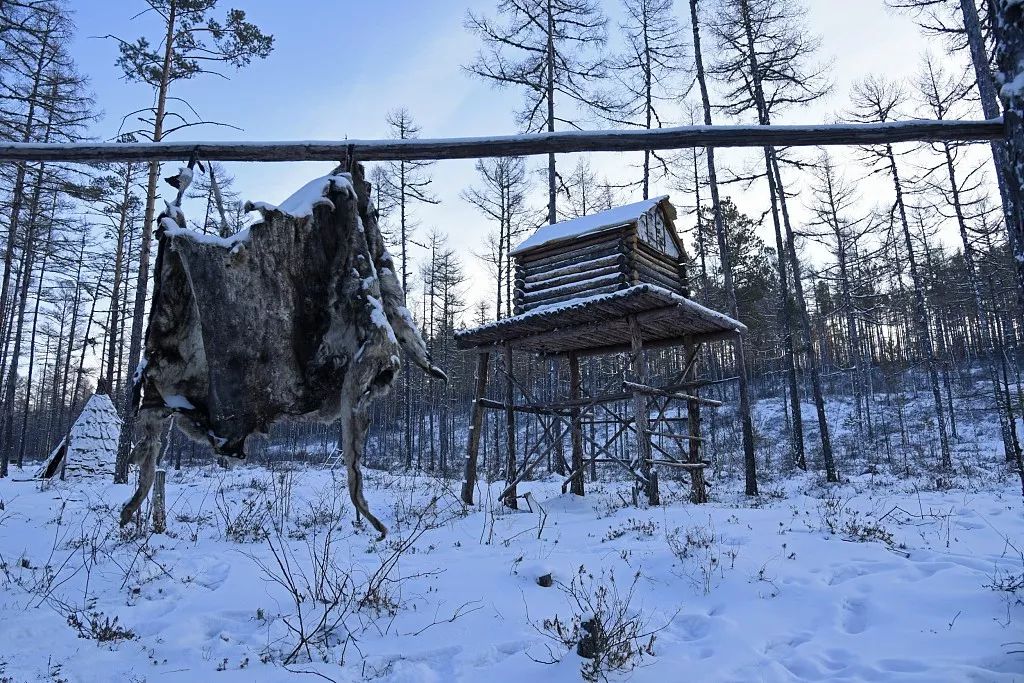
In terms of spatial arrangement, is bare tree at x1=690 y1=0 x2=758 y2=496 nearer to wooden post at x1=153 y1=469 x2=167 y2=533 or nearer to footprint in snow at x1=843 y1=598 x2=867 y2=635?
footprint in snow at x1=843 y1=598 x2=867 y2=635

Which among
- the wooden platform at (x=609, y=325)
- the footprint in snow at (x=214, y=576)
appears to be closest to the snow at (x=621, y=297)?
the wooden platform at (x=609, y=325)

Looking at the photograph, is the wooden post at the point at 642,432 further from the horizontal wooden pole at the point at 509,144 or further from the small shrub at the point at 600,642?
the horizontal wooden pole at the point at 509,144

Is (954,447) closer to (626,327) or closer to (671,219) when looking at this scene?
(671,219)

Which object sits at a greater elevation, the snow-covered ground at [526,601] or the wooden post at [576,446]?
the wooden post at [576,446]

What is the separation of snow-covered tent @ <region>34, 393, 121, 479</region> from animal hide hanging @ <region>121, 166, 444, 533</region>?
55.1 feet

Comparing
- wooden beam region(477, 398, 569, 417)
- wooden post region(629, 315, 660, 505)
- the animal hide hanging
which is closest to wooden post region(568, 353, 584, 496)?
wooden beam region(477, 398, 569, 417)

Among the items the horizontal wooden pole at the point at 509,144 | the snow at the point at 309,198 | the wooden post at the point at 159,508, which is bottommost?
the wooden post at the point at 159,508

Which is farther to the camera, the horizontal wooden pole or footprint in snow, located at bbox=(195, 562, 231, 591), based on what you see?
footprint in snow, located at bbox=(195, 562, 231, 591)

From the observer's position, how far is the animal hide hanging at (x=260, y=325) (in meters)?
2.04

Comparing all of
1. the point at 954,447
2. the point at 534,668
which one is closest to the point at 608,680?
the point at 534,668

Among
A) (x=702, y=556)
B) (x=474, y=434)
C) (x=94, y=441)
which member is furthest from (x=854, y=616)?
(x=94, y=441)

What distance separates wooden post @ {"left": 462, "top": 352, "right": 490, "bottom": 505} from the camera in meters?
10.7

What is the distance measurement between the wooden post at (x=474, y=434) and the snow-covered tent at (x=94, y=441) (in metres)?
11.2

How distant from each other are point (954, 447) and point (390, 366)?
27.6m
